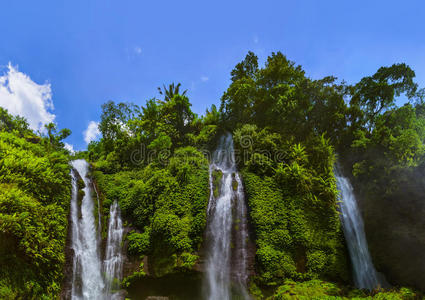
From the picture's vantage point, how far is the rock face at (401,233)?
7.73m

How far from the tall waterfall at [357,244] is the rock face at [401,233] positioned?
1.22ft

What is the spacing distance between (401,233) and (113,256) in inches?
528

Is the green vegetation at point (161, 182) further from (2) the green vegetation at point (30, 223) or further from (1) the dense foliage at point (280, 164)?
(2) the green vegetation at point (30, 223)

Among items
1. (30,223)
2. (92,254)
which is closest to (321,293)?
(92,254)

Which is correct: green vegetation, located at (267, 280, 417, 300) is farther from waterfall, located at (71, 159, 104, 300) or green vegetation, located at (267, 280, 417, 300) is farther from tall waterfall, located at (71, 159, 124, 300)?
waterfall, located at (71, 159, 104, 300)

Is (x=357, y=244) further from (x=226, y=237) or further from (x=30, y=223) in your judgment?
(x=30, y=223)

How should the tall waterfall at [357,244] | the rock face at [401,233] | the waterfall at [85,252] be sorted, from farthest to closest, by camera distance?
the tall waterfall at [357,244] → the rock face at [401,233] → the waterfall at [85,252]

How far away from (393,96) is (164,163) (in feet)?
55.1

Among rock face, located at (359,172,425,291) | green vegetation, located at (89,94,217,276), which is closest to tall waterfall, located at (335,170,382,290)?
rock face, located at (359,172,425,291)

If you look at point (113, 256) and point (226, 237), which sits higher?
point (226, 237)

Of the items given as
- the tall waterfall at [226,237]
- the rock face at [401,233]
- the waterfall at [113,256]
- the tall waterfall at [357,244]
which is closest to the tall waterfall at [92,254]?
the waterfall at [113,256]

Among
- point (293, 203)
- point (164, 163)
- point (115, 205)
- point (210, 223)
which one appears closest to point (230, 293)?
point (210, 223)

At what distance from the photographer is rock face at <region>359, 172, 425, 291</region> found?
7.73m

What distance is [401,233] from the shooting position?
8.24 meters
